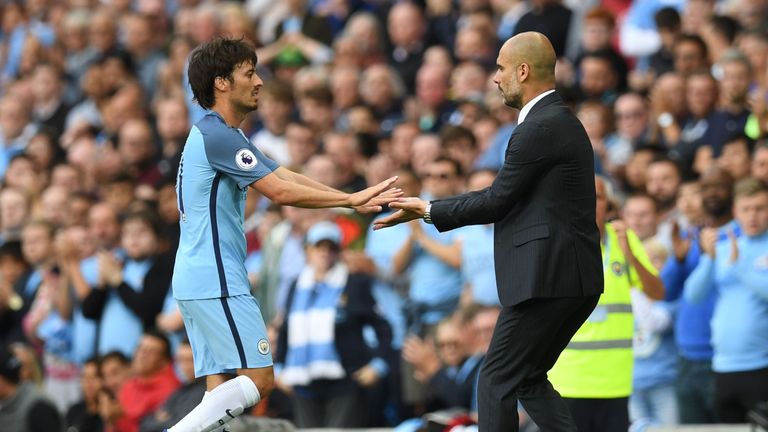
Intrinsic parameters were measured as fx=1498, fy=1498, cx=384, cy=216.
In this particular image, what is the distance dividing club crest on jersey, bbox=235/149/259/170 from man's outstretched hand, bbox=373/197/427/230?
72cm

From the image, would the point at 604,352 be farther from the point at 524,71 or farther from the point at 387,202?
the point at 524,71

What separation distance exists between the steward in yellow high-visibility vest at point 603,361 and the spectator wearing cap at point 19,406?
4820 mm

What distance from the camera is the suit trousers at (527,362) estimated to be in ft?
24.3

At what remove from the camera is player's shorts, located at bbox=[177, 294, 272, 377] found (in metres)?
7.50

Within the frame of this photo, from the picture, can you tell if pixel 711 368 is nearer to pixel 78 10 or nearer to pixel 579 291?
pixel 579 291

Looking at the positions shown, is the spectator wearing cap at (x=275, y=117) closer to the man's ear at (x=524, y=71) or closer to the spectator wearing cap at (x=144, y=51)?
the spectator wearing cap at (x=144, y=51)

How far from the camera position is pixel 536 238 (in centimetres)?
732

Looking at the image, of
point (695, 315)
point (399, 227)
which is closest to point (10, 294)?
point (399, 227)

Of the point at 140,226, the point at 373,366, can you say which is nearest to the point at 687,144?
the point at 373,366

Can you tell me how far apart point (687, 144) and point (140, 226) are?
4594 mm

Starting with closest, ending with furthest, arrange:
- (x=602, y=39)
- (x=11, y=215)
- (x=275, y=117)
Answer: (x=602, y=39) → (x=275, y=117) → (x=11, y=215)

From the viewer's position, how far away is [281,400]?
11.9 meters

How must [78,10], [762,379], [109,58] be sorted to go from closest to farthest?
[762,379]
[109,58]
[78,10]

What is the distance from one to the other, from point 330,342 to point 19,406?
2.60 meters
